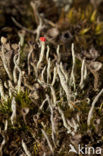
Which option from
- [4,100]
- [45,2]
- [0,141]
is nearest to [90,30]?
[45,2]

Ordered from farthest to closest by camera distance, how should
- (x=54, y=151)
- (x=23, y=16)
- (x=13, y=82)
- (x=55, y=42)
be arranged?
(x=23, y=16)
(x=55, y=42)
(x=13, y=82)
(x=54, y=151)

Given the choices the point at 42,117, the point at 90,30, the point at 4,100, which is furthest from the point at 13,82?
the point at 90,30

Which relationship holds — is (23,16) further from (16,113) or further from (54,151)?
(54,151)

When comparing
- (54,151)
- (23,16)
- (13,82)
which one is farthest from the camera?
(23,16)

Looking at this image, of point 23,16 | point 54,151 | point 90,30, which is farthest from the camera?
point 23,16

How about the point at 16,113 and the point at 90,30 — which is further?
the point at 90,30

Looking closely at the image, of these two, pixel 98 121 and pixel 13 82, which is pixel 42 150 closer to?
pixel 98 121

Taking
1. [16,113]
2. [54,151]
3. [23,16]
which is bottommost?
[54,151]

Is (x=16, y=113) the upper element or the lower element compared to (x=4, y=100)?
lower

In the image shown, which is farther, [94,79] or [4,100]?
[94,79]
